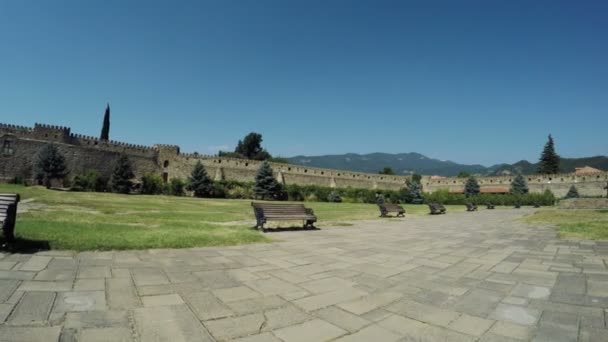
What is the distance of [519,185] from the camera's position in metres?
48.1

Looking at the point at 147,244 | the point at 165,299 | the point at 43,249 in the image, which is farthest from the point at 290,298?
the point at 43,249

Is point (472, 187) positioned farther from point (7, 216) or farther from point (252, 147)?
point (7, 216)

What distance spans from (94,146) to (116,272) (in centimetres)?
3661

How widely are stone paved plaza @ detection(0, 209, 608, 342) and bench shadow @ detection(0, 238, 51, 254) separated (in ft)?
0.92

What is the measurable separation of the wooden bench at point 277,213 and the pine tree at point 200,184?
2279 centimetres

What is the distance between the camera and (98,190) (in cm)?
2803

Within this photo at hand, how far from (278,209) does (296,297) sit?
19.7 feet

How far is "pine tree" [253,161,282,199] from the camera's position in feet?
107

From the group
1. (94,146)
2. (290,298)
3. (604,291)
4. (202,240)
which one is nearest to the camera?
(290,298)

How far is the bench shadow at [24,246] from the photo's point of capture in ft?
15.4

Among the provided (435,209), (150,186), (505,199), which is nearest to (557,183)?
(505,199)

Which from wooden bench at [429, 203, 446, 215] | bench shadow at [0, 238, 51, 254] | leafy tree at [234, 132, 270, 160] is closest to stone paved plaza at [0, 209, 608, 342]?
bench shadow at [0, 238, 51, 254]

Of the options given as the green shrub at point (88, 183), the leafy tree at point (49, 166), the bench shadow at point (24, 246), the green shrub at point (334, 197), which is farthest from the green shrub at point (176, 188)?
the bench shadow at point (24, 246)

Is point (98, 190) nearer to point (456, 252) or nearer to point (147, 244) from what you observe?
point (147, 244)
